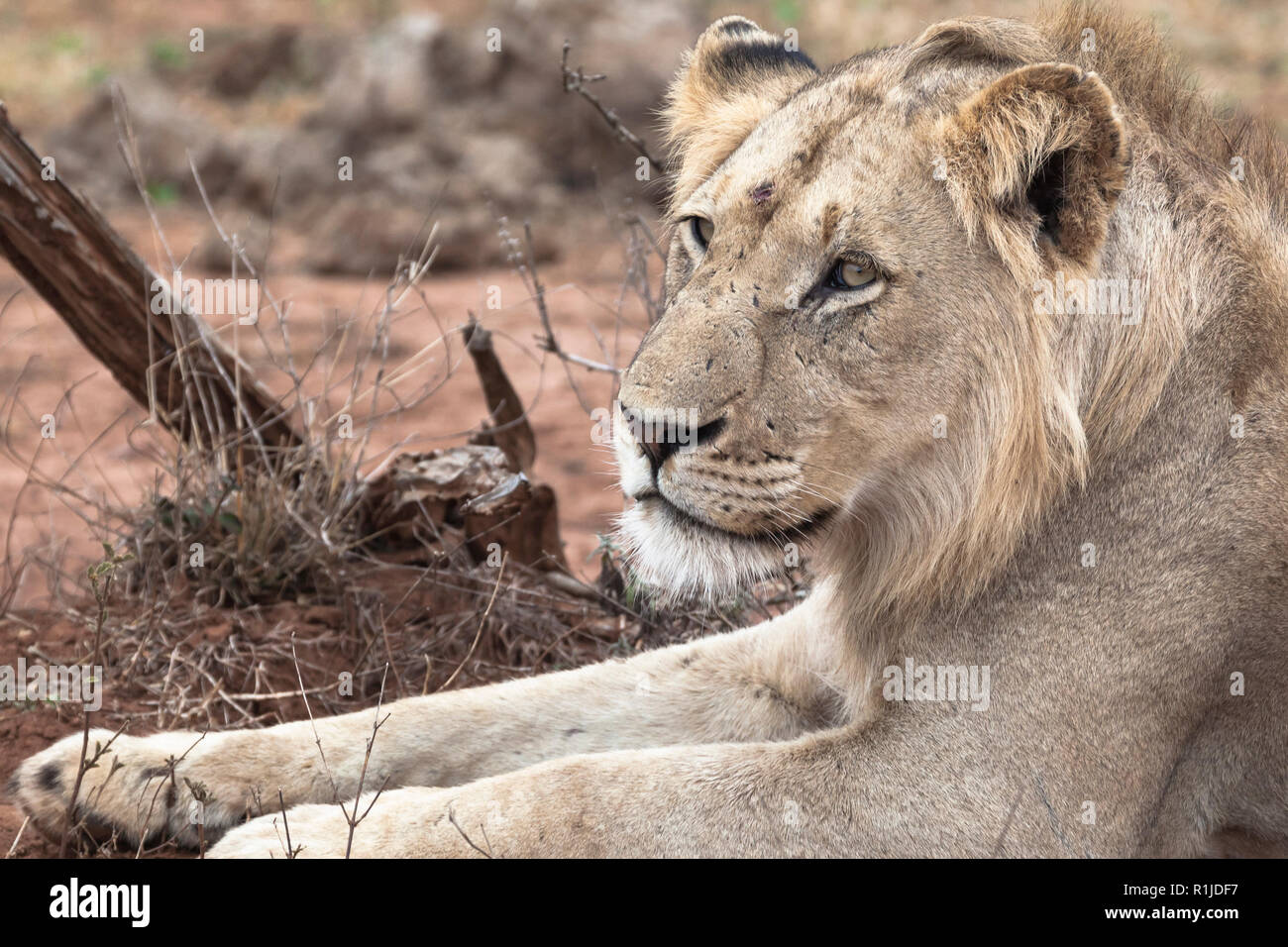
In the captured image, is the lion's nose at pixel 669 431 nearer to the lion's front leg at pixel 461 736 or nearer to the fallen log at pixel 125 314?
the lion's front leg at pixel 461 736

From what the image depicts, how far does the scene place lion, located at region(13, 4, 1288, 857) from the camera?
3.12m

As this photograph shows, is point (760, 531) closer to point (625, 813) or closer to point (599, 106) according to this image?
point (625, 813)

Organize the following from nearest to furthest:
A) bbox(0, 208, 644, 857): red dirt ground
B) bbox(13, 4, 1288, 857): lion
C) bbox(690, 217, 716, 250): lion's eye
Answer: bbox(13, 4, 1288, 857): lion → bbox(690, 217, 716, 250): lion's eye → bbox(0, 208, 644, 857): red dirt ground

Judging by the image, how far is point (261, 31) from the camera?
57.0 ft

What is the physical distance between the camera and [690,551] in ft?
10.6

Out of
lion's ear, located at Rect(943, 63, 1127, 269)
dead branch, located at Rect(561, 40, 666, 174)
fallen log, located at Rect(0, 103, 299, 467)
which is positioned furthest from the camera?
dead branch, located at Rect(561, 40, 666, 174)

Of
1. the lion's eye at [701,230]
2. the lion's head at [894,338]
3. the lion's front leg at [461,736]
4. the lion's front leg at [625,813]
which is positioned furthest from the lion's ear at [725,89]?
the lion's front leg at [625,813]

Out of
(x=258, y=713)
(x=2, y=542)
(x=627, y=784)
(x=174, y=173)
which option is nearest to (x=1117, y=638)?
(x=627, y=784)

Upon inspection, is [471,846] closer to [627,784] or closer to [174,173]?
[627,784]

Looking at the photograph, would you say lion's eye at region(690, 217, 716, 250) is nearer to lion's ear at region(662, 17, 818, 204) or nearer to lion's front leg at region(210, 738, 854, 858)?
lion's ear at region(662, 17, 818, 204)

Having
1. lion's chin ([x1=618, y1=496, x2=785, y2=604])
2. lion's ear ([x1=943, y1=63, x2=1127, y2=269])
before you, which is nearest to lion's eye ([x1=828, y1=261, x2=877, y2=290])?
lion's ear ([x1=943, y1=63, x2=1127, y2=269])

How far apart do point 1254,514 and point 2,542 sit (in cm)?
558

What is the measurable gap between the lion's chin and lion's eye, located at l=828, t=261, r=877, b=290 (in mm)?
608

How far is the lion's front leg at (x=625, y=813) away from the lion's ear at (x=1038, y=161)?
1280mm
